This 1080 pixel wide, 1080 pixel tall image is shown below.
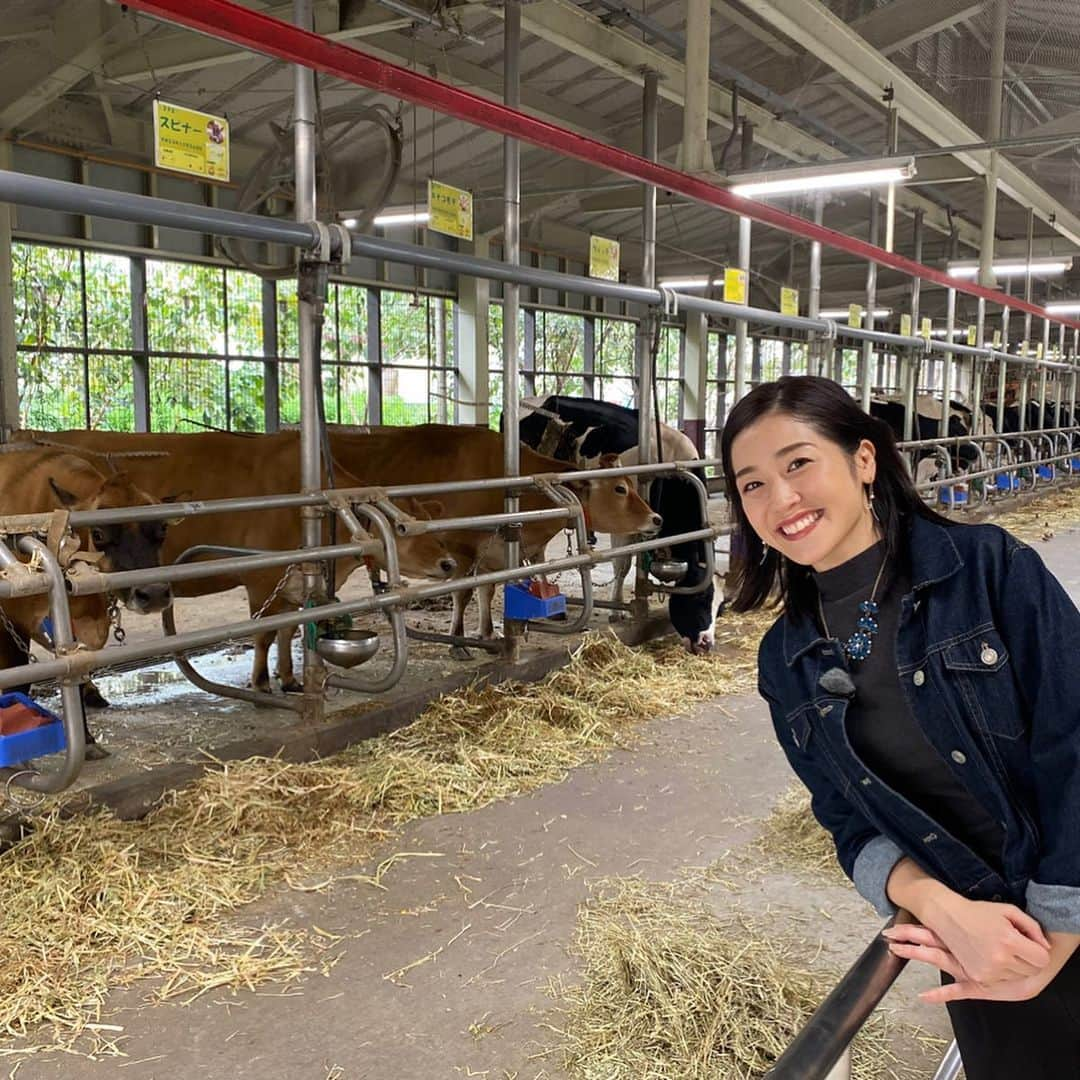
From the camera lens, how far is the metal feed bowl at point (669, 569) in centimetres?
607

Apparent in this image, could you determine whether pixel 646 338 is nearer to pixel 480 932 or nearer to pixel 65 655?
pixel 480 932

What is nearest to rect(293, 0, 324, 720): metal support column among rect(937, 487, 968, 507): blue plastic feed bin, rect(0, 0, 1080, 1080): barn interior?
rect(0, 0, 1080, 1080): barn interior

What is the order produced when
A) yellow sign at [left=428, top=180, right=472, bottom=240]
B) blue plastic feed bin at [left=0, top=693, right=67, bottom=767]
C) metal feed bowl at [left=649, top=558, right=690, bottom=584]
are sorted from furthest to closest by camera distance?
metal feed bowl at [left=649, top=558, right=690, bottom=584] → yellow sign at [left=428, top=180, right=472, bottom=240] → blue plastic feed bin at [left=0, top=693, right=67, bottom=767]

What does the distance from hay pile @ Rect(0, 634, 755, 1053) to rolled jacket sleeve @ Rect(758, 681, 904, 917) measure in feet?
5.58

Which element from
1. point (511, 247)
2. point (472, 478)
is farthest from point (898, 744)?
point (472, 478)

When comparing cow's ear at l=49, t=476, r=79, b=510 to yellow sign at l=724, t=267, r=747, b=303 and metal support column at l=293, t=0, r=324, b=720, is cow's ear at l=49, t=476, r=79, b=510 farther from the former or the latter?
yellow sign at l=724, t=267, r=747, b=303

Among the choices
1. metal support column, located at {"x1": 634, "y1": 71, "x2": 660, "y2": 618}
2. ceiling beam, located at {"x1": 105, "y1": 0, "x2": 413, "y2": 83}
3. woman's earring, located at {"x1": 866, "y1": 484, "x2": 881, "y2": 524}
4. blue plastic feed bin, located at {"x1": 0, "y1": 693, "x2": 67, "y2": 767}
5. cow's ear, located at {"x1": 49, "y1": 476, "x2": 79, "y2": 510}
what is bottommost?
blue plastic feed bin, located at {"x1": 0, "y1": 693, "x2": 67, "y2": 767}

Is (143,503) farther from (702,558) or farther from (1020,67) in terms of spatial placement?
(1020,67)

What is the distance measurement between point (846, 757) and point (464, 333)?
15.2 m

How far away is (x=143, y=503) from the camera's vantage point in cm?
378

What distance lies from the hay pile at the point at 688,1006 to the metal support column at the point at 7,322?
945cm

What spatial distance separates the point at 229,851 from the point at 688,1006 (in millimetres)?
1606

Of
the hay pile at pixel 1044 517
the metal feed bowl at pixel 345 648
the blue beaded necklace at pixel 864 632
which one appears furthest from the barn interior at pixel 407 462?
the blue beaded necklace at pixel 864 632

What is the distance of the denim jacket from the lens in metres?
1.20
